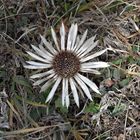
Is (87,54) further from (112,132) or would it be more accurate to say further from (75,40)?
(112,132)

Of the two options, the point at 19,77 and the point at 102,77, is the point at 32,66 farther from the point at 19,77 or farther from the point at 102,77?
the point at 102,77

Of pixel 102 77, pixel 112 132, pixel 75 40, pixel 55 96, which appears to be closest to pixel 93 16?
pixel 75 40

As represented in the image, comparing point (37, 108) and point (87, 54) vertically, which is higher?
point (87, 54)

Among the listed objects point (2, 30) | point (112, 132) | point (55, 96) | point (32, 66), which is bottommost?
→ point (112, 132)
